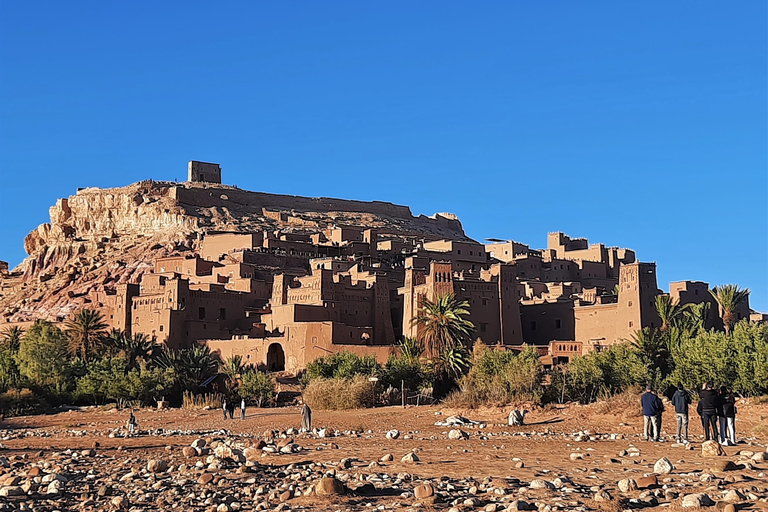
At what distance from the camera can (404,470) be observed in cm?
1487

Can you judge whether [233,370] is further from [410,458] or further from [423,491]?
[423,491]

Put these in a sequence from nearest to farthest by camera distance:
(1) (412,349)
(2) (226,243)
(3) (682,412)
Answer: (3) (682,412) → (1) (412,349) → (2) (226,243)

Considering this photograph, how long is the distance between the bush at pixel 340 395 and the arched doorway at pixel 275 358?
13.8 metres

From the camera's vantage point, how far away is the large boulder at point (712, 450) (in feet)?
52.2

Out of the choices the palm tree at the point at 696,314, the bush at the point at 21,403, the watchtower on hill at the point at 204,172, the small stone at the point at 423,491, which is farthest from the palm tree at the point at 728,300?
the watchtower on hill at the point at 204,172

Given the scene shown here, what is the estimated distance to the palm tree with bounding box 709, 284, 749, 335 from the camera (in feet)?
164

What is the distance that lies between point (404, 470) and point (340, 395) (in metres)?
17.5

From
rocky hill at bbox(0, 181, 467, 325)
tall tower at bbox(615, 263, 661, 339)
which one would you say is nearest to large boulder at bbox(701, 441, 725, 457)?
tall tower at bbox(615, 263, 661, 339)

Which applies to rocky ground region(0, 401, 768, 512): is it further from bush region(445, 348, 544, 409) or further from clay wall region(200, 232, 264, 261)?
clay wall region(200, 232, 264, 261)

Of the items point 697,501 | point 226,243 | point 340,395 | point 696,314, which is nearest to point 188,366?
point 340,395

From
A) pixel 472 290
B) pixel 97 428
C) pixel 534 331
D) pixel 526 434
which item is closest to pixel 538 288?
pixel 534 331

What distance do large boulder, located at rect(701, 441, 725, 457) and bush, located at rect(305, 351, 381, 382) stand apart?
2285 centimetres

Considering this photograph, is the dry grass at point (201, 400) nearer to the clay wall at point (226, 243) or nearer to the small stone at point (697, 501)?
the small stone at point (697, 501)

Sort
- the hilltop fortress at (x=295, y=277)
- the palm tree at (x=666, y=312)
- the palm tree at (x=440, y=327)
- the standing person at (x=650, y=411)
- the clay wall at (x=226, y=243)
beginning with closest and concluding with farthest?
the standing person at (x=650, y=411), the palm tree at (x=440, y=327), the palm tree at (x=666, y=312), the hilltop fortress at (x=295, y=277), the clay wall at (x=226, y=243)
